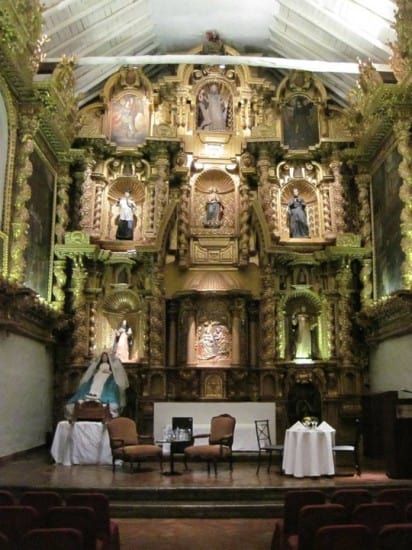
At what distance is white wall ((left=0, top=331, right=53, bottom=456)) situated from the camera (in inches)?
512

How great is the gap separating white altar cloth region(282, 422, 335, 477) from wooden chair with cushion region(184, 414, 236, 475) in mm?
1244

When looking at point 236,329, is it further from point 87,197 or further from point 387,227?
point 87,197

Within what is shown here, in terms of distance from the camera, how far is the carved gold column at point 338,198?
17.4 m

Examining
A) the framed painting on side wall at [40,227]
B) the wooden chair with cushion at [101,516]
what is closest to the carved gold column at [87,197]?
the framed painting on side wall at [40,227]

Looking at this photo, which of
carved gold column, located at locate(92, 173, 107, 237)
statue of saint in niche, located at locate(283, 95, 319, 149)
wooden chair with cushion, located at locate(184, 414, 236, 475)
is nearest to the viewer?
wooden chair with cushion, located at locate(184, 414, 236, 475)

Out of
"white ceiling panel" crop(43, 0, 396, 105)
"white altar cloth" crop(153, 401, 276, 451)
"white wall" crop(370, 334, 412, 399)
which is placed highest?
"white ceiling panel" crop(43, 0, 396, 105)

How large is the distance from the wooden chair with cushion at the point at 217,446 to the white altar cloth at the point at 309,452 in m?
1.24

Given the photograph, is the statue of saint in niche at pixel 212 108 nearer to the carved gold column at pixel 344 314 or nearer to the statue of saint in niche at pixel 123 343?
the carved gold column at pixel 344 314

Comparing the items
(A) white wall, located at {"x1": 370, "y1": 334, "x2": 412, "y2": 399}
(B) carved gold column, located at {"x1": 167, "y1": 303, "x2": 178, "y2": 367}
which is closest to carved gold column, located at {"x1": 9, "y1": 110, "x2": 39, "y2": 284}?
(B) carved gold column, located at {"x1": 167, "y1": 303, "x2": 178, "y2": 367}

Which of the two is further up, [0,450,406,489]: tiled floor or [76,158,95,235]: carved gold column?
[76,158,95,235]: carved gold column

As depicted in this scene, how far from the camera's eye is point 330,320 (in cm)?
1688

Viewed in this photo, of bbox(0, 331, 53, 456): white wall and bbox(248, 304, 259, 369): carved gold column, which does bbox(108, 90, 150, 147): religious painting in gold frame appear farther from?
bbox(0, 331, 53, 456): white wall

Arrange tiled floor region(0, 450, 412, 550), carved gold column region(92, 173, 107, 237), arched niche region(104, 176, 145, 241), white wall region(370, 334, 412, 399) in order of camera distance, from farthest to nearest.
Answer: arched niche region(104, 176, 145, 241) → carved gold column region(92, 173, 107, 237) → white wall region(370, 334, 412, 399) → tiled floor region(0, 450, 412, 550)

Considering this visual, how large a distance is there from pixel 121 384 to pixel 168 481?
468 cm
